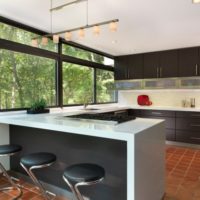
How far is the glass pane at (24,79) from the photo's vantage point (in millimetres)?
3075

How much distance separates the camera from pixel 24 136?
280 cm

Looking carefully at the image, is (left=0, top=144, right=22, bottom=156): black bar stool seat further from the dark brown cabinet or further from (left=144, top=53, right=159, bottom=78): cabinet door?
(left=144, top=53, right=159, bottom=78): cabinet door

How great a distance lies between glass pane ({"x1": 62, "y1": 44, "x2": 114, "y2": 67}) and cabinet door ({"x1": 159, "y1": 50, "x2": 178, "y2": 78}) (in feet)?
4.87

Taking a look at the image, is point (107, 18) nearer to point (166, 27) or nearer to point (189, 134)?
point (166, 27)

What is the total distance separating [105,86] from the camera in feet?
18.6

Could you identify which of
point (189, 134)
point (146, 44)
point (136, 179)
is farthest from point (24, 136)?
point (189, 134)

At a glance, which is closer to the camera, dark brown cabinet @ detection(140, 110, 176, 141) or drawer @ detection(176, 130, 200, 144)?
drawer @ detection(176, 130, 200, 144)

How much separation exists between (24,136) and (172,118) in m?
3.37

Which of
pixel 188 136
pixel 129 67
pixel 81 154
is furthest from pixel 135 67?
pixel 81 154

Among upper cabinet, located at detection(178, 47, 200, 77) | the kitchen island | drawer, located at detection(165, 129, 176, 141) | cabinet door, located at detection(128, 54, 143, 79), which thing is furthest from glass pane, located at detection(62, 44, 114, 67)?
drawer, located at detection(165, 129, 176, 141)

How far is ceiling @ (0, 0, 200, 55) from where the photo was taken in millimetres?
2525

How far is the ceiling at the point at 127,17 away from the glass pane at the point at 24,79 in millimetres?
607

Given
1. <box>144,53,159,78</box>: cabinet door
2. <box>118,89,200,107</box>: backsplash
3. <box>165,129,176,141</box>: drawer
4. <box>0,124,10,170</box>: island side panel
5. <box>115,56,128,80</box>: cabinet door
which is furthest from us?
<box>115,56,128,80</box>: cabinet door

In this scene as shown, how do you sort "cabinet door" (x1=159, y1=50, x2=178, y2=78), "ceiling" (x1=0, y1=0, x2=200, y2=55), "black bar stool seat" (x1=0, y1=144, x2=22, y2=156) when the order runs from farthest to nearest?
"cabinet door" (x1=159, y1=50, x2=178, y2=78) < "ceiling" (x1=0, y1=0, x2=200, y2=55) < "black bar stool seat" (x1=0, y1=144, x2=22, y2=156)
